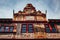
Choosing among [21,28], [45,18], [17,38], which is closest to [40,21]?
[45,18]

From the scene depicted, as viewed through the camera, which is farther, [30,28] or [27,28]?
[30,28]

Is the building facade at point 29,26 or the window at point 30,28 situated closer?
the building facade at point 29,26

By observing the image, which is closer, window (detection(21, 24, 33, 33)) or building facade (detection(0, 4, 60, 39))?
building facade (detection(0, 4, 60, 39))

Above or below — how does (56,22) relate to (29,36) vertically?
above

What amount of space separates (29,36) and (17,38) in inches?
57.1

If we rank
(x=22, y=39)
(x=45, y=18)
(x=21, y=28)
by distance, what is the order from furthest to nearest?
(x=45, y=18), (x=21, y=28), (x=22, y=39)

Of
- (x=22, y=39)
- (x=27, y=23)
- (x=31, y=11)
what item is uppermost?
(x=31, y=11)

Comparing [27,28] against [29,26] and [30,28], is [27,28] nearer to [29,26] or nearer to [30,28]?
[30,28]

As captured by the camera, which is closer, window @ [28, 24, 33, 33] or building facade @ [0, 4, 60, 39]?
building facade @ [0, 4, 60, 39]

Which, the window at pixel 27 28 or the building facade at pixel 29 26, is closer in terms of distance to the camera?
the building facade at pixel 29 26

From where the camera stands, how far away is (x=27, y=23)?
2228 centimetres

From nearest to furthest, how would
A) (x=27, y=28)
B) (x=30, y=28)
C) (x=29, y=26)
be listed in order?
1. (x=27, y=28)
2. (x=30, y=28)
3. (x=29, y=26)

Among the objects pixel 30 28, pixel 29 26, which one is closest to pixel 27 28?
pixel 30 28

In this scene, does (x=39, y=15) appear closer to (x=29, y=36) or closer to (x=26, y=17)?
(x=26, y=17)
